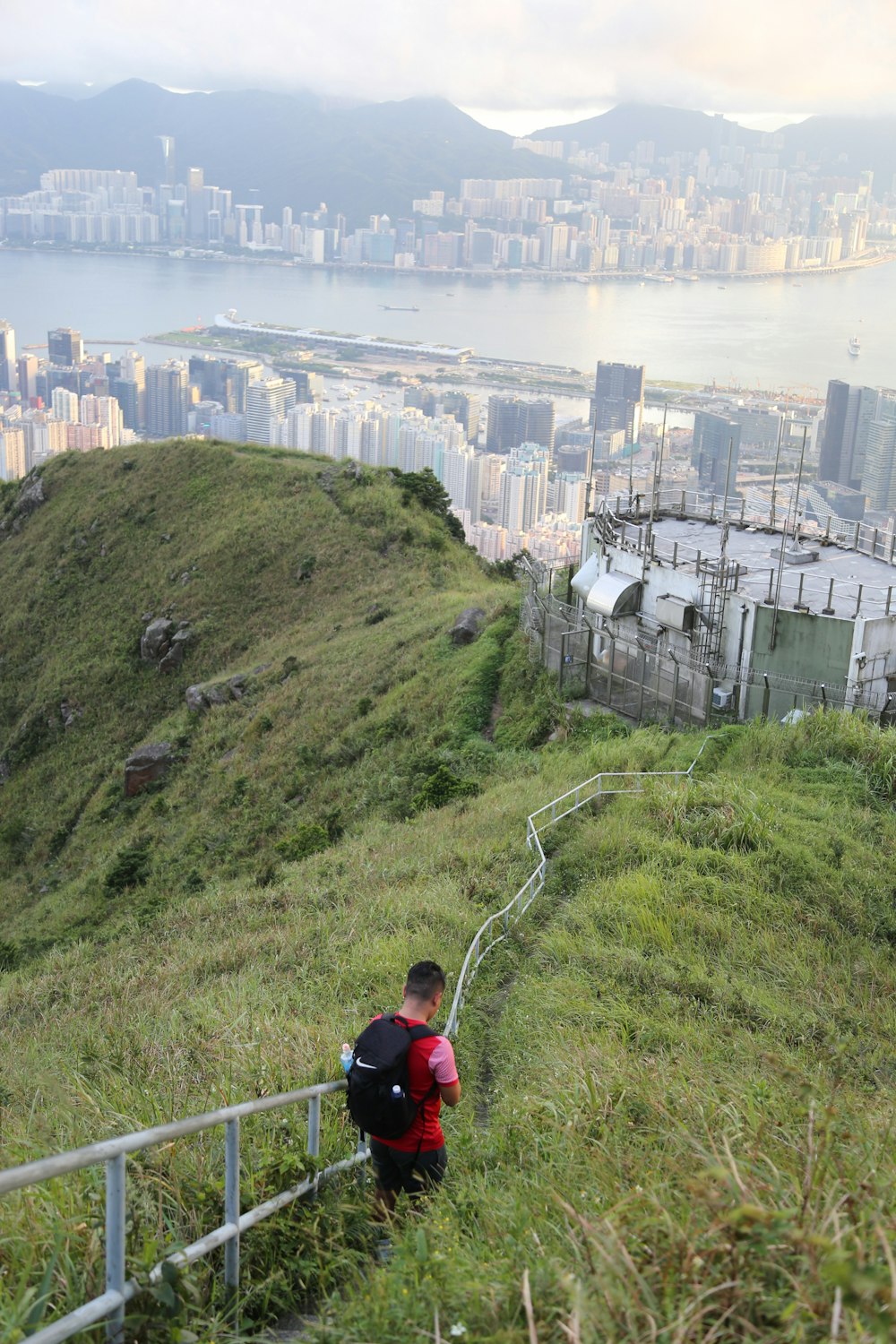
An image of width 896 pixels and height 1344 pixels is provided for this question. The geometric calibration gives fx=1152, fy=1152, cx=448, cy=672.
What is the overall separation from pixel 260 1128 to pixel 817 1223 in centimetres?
298

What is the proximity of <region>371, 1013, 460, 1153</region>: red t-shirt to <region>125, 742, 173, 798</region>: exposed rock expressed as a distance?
23.0m

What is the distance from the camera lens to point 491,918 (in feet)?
34.1

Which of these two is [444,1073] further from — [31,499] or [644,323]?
[644,323]

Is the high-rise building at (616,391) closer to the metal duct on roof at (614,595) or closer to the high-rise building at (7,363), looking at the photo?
the metal duct on roof at (614,595)

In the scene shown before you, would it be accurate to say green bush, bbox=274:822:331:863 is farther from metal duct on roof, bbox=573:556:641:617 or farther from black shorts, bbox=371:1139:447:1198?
black shorts, bbox=371:1139:447:1198

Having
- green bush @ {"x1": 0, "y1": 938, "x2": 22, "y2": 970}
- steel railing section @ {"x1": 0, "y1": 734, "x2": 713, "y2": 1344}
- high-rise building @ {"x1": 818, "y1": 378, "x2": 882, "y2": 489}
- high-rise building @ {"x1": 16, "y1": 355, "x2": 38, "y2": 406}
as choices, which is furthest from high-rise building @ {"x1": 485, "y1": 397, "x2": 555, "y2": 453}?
steel railing section @ {"x1": 0, "y1": 734, "x2": 713, "y2": 1344}

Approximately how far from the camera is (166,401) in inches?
4796

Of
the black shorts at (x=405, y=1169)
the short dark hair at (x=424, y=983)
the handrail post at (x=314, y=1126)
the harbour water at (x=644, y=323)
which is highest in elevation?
the harbour water at (x=644, y=323)

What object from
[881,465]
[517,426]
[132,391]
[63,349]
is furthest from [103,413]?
[881,465]

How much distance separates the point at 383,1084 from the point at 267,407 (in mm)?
102129

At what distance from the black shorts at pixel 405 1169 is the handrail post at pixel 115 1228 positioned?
73.9 inches

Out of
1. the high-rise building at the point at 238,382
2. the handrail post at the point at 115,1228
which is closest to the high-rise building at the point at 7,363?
the high-rise building at the point at 238,382

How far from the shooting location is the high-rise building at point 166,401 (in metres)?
120

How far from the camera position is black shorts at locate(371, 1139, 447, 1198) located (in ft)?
18.3
